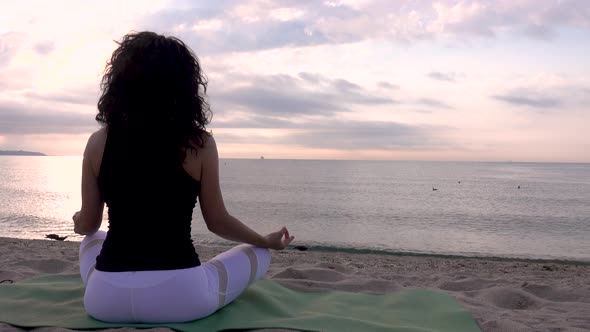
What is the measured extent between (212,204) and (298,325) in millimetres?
1101

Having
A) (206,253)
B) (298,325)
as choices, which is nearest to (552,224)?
(206,253)

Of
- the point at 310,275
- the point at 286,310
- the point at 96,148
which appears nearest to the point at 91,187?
the point at 96,148

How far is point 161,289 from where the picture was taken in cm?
307

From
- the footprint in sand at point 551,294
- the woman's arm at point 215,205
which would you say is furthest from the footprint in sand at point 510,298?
the woman's arm at point 215,205

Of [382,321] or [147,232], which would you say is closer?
[147,232]

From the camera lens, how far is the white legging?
3053mm

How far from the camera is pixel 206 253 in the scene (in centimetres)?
1102

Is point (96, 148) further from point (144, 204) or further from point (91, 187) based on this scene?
point (144, 204)

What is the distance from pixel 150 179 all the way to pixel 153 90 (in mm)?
527

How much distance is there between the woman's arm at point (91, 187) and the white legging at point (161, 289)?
0.93 feet

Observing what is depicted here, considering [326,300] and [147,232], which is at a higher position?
[147,232]

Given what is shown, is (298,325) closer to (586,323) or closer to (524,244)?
(586,323)

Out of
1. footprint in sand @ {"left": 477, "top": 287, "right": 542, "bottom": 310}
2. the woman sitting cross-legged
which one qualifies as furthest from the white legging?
footprint in sand @ {"left": 477, "top": 287, "right": 542, "bottom": 310}

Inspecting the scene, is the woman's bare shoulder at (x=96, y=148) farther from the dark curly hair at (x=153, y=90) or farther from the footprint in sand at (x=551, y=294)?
the footprint in sand at (x=551, y=294)
